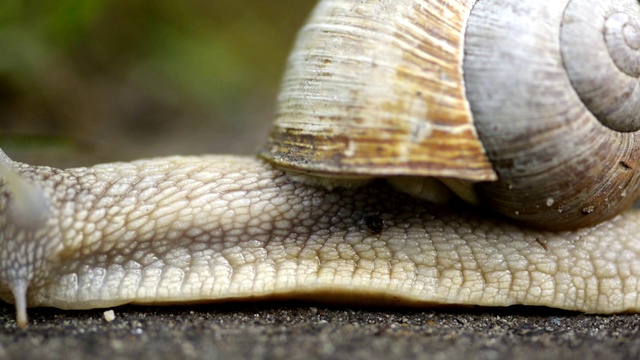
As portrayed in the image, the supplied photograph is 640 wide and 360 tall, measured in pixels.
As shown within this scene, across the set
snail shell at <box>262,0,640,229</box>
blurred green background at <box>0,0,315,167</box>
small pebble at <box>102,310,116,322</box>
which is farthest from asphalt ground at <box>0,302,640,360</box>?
blurred green background at <box>0,0,315,167</box>

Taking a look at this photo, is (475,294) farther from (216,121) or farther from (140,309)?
Result: (216,121)

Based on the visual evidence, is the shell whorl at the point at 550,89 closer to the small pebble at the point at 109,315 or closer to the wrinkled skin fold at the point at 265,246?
the wrinkled skin fold at the point at 265,246

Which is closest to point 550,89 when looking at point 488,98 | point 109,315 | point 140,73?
point 488,98

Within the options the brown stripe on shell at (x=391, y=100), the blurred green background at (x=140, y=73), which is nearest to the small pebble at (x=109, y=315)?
the brown stripe on shell at (x=391, y=100)

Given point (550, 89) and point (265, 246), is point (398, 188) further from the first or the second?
point (550, 89)

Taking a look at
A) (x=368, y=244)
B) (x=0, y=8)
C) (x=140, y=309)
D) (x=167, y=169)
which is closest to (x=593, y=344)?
(x=368, y=244)

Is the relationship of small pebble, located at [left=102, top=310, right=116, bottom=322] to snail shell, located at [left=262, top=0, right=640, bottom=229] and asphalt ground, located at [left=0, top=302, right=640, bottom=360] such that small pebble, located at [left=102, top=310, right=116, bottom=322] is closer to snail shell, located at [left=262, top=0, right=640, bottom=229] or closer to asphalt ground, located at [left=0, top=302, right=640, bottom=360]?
asphalt ground, located at [left=0, top=302, right=640, bottom=360]
